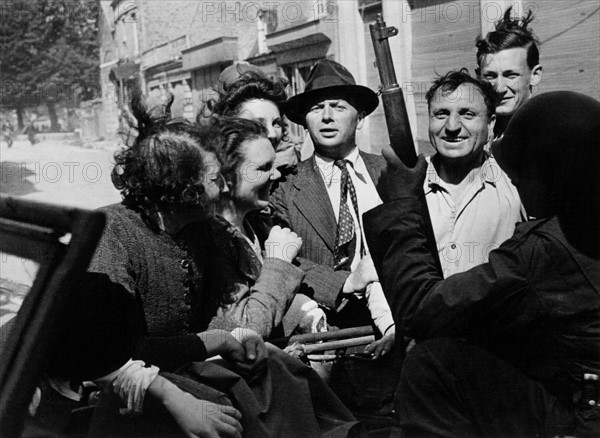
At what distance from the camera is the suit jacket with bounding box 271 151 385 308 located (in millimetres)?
3184

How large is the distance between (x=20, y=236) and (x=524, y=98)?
300 cm

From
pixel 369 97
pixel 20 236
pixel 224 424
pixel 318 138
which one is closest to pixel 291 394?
pixel 224 424

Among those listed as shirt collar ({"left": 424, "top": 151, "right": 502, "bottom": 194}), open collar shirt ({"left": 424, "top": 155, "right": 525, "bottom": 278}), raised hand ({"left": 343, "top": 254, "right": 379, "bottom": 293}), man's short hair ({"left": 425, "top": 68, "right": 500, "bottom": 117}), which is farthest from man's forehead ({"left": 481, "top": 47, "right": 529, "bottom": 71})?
raised hand ({"left": 343, "top": 254, "right": 379, "bottom": 293})

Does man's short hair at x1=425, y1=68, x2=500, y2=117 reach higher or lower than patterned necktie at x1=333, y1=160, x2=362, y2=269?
higher

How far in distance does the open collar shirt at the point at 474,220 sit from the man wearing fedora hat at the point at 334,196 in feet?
1.10

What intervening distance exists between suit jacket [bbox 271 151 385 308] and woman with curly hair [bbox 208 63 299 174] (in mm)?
187

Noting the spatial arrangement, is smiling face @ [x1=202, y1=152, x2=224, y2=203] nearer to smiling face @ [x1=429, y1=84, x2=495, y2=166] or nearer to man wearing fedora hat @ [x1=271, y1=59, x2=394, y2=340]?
man wearing fedora hat @ [x1=271, y1=59, x2=394, y2=340]

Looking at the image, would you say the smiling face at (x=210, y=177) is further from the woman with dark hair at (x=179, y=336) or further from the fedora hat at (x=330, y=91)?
the fedora hat at (x=330, y=91)

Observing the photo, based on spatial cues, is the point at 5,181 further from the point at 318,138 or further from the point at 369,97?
the point at 369,97

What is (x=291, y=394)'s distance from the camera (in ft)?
7.57

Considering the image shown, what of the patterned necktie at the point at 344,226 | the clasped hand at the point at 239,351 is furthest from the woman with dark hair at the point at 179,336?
the patterned necktie at the point at 344,226

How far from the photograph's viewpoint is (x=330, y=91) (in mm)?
3703

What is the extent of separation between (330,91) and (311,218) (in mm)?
743

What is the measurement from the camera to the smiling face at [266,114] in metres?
3.68
